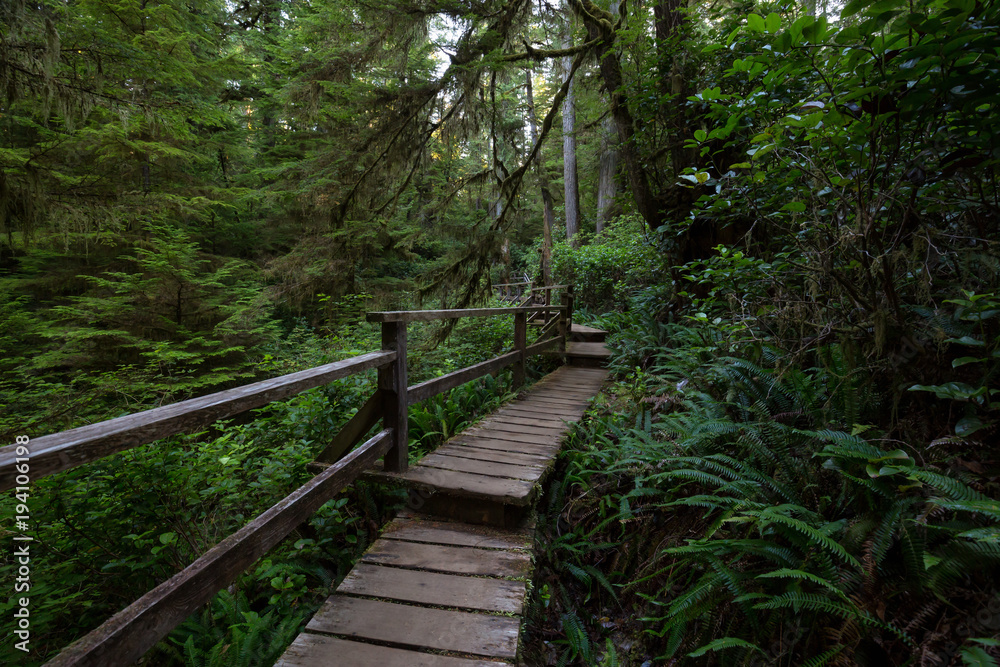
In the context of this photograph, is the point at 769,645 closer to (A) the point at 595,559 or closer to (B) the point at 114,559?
(A) the point at 595,559

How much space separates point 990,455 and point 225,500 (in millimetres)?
4551

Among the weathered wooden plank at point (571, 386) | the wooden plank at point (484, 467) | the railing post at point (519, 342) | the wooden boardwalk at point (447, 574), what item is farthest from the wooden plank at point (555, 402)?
the wooden plank at point (484, 467)

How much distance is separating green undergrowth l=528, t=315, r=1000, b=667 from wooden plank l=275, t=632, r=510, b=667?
0.78 m

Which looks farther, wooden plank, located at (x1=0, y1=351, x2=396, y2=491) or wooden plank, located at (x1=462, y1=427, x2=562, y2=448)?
wooden plank, located at (x1=462, y1=427, x2=562, y2=448)

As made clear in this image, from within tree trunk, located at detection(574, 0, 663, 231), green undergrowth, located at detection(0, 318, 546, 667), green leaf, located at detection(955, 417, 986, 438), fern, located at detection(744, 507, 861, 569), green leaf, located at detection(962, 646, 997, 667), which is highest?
tree trunk, located at detection(574, 0, 663, 231)

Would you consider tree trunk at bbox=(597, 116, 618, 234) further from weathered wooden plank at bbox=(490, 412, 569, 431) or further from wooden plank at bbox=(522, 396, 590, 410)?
weathered wooden plank at bbox=(490, 412, 569, 431)

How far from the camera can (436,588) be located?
93.7 inches

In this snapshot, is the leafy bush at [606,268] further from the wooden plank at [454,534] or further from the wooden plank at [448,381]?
the wooden plank at [454,534]

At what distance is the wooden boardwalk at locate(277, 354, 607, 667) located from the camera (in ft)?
6.51

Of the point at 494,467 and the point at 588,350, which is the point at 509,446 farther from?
the point at 588,350

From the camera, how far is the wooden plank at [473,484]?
117 inches

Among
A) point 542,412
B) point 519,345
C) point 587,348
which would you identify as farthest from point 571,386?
point 587,348

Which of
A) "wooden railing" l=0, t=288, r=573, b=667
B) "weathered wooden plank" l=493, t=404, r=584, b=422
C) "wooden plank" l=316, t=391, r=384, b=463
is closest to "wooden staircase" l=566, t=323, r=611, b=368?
"weathered wooden plank" l=493, t=404, r=584, b=422

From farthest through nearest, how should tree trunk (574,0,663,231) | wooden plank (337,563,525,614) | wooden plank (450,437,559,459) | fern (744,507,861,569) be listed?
tree trunk (574,0,663,231) → wooden plank (450,437,559,459) → wooden plank (337,563,525,614) → fern (744,507,861,569)
